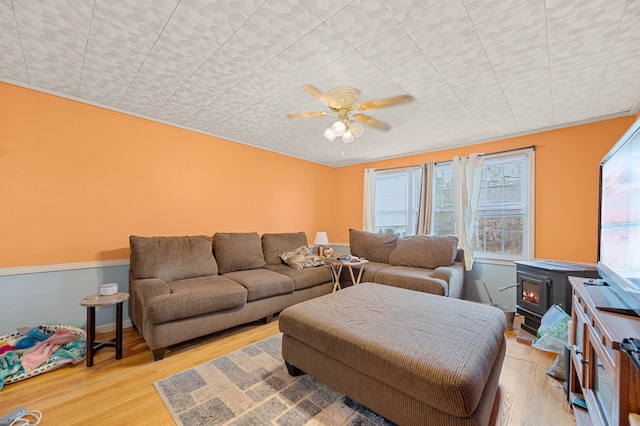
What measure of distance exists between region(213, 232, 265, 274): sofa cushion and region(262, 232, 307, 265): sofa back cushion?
0.18 metres

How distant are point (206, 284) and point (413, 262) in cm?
281

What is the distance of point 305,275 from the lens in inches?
134

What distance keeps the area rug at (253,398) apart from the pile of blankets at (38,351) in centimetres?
91

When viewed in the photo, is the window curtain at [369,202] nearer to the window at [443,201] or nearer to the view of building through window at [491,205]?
the view of building through window at [491,205]

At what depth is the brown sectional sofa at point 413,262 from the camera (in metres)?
3.05

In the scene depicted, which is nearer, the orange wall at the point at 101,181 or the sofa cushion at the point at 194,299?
the sofa cushion at the point at 194,299

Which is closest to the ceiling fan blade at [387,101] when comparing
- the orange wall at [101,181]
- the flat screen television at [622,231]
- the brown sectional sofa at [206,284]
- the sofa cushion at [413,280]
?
the flat screen television at [622,231]

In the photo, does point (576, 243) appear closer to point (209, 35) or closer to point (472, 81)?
point (472, 81)

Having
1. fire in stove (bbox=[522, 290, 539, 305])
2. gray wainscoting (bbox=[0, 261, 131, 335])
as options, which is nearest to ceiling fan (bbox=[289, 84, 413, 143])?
fire in stove (bbox=[522, 290, 539, 305])

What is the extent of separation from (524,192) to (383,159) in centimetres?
222

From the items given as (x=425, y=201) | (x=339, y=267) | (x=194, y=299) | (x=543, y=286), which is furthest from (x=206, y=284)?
(x=543, y=286)

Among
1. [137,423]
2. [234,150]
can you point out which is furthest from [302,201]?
[137,423]

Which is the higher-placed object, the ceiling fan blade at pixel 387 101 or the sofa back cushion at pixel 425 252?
the ceiling fan blade at pixel 387 101

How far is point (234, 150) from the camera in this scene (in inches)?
151
